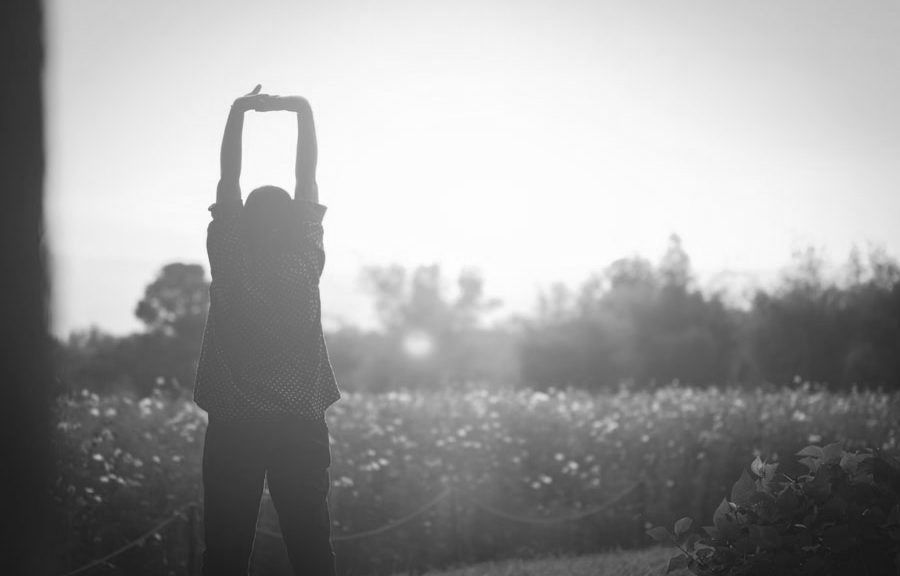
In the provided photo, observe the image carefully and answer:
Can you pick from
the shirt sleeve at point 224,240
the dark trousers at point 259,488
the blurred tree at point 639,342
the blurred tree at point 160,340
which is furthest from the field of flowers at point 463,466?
the blurred tree at point 639,342

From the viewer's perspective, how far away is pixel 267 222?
2.97 metres

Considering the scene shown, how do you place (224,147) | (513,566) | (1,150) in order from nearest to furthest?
1. (1,150)
2. (224,147)
3. (513,566)

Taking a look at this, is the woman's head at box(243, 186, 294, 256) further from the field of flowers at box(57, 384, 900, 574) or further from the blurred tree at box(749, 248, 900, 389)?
the blurred tree at box(749, 248, 900, 389)

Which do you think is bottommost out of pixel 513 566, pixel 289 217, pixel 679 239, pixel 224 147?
pixel 513 566

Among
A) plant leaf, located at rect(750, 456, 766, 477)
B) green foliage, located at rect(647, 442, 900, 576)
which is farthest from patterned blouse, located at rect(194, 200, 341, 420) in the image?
plant leaf, located at rect(750, 456, 766, 477)

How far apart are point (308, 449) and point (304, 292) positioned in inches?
23.0

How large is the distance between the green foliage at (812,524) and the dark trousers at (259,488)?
1653 mm

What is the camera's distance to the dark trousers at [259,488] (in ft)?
9.16

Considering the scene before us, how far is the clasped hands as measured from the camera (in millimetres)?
3264

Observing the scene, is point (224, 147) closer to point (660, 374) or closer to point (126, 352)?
point (126, 352)

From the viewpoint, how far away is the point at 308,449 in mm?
2869

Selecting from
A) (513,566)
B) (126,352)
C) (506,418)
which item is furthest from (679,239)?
(513,566)

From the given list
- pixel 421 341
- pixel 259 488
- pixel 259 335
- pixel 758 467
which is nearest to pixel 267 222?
pixel 259 335

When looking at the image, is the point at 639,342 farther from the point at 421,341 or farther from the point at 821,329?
the point at 421,341
